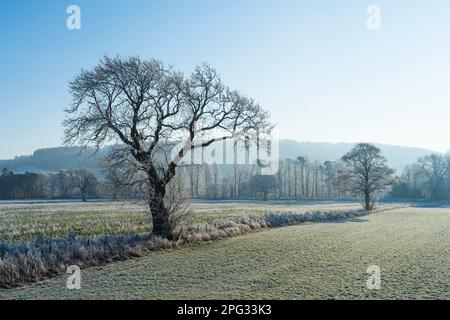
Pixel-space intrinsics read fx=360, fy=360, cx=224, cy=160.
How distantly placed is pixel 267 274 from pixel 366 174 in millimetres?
50452

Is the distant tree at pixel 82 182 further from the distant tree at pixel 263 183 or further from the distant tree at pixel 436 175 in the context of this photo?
the distant tree at pixel 436 175

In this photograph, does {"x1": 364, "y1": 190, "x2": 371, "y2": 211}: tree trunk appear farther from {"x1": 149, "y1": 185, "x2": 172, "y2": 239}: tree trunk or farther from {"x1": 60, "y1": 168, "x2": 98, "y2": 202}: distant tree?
{"x1": 60, "y1": 168, "x2": 98, "y2": 202}: distant tree

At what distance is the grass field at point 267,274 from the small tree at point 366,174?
38.3 metres

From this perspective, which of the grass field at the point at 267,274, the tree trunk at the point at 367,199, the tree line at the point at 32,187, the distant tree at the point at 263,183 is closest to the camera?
the grass field at the point at 267,274

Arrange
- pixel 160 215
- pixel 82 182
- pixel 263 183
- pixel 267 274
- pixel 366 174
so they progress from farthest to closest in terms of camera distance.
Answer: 1. pixel 263 183
2. pixel 82 182
3. pixel 366 174
4. pixel 160 215
5. pixel 267 274

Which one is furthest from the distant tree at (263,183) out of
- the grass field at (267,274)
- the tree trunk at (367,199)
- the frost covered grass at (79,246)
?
the grass field at (267,274)

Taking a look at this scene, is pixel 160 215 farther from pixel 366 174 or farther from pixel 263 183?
pixel 263 183

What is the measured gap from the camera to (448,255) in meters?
18.4

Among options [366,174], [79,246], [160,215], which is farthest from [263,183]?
[79,246]

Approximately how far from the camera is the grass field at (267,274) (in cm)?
1109

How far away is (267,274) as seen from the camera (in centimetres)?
1369

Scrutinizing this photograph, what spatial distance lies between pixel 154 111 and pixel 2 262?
13.1 m
